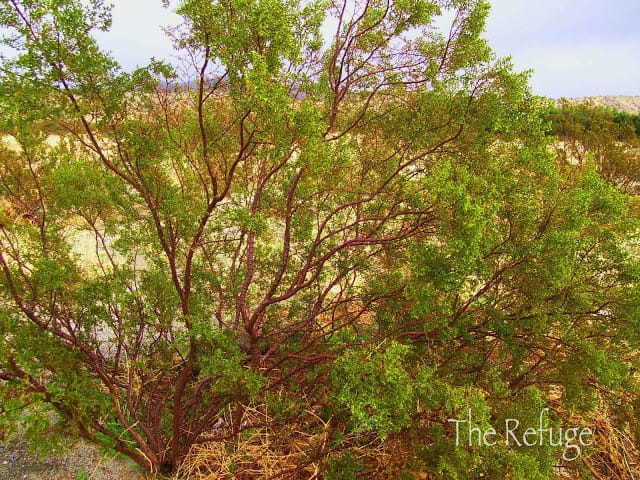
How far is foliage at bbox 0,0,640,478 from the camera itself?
2.24m

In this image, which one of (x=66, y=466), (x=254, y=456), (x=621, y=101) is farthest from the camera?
(x=621, y=101)

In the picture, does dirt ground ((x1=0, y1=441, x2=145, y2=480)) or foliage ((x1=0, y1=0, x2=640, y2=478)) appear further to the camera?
dirt ground ((x1=0, y1=441, x2=145, y2=480))

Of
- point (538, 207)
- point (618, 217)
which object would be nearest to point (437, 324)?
point (538, 207)

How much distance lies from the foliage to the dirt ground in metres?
0.17

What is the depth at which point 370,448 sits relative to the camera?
354 centimetres

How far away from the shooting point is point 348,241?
3.04m

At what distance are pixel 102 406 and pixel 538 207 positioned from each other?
3112mm

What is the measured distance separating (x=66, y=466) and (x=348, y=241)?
2.81 m

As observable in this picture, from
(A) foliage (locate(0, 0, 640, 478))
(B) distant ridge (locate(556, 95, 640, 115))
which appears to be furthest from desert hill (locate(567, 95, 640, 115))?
(A) foliage (locate(0, 0, 640, 478))

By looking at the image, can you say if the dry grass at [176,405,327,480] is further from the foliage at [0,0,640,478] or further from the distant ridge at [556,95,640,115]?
the distant ridge at [556,95,640,115]

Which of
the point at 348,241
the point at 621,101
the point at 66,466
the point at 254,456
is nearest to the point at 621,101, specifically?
the point at 621,101

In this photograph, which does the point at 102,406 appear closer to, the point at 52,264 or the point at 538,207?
the point at 52,264

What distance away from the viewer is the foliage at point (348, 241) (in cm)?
224

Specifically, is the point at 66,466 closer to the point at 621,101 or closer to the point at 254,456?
the point at 254,456
